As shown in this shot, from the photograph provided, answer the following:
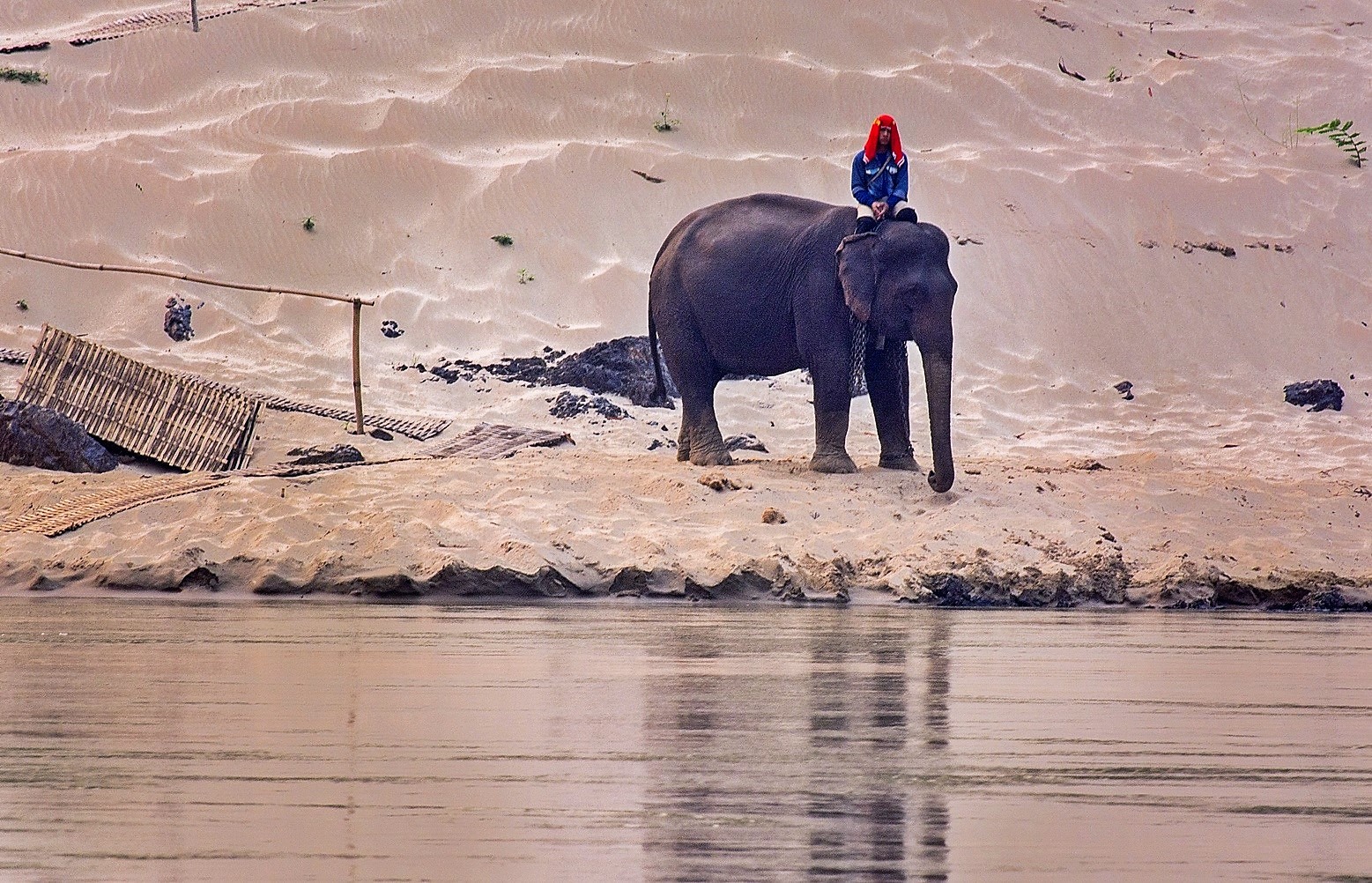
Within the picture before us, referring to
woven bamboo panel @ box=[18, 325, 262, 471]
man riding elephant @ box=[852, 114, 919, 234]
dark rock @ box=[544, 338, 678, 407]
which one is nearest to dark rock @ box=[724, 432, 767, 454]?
dark rock @ box=[544, 338, 678, 407]

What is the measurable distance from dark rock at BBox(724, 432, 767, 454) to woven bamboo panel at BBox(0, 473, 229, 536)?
5.35 m

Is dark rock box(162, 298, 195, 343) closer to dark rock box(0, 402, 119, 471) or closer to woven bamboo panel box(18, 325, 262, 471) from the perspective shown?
woven bamboo panel box(18, 325, 262, 471)

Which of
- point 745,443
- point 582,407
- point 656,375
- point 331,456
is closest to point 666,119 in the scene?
point 582,407

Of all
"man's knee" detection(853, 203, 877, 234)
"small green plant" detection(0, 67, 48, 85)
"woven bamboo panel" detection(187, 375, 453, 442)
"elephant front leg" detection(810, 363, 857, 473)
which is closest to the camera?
"man's knee" detection(853, 203, 877, 234)

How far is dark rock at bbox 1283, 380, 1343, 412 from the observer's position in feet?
74.3

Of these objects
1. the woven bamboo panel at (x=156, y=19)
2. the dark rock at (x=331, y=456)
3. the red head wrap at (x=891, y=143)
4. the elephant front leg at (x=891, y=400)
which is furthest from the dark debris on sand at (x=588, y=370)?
the woven bamboo panel at (x=156, y=19)

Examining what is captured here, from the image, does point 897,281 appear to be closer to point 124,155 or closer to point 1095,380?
point 1095,380

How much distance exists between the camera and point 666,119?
29.8 m

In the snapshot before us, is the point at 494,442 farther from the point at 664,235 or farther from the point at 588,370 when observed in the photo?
the point at 664,235

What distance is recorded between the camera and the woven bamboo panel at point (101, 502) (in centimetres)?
1264

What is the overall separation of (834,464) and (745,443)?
3653mm

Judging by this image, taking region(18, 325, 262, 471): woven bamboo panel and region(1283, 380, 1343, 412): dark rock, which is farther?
region(1283, 380, 1343, 412): dark rock

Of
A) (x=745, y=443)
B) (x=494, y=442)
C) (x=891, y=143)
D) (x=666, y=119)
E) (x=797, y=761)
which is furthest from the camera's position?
(x=666, y=119)

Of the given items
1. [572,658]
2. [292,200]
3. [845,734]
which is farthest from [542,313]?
[845,734]
